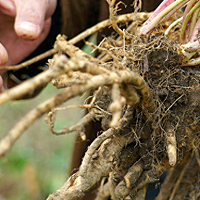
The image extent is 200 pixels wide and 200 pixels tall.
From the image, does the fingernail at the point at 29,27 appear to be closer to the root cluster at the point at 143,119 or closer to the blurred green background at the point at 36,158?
the root cluster at the point at 143,119

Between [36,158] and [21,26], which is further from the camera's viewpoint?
[36,158]

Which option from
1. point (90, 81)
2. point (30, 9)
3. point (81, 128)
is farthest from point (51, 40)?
point (90, 81)

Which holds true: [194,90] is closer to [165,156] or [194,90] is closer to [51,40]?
[165,156]

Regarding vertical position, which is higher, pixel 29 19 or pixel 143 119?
pixel 29 19

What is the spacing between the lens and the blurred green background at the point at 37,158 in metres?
1.77

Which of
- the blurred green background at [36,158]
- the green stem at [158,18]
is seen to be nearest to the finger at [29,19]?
the green stem at [158,18]

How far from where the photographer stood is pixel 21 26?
2.00 ft

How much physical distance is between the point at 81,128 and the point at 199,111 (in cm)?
35

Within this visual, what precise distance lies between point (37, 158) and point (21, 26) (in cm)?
171

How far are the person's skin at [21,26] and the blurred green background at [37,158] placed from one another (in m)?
0.70

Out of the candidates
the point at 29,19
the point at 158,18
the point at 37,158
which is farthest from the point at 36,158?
the point at 158,18

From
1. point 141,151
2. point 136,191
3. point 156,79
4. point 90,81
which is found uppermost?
point 90,81

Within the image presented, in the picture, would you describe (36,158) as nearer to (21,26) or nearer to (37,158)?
(37,158)

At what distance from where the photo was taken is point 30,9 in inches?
A: 26.2
